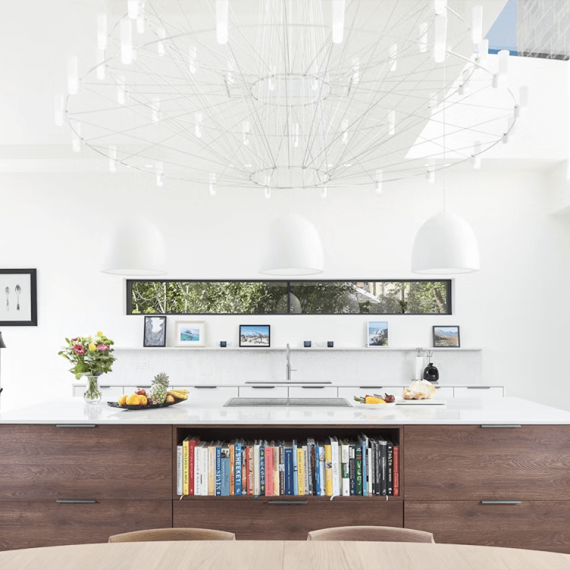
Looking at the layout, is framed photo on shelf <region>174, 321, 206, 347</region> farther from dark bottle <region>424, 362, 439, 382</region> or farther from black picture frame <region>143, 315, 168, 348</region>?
dark bottle <region>424, 362, 439, 382</region>

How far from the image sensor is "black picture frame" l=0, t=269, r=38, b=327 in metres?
5.53

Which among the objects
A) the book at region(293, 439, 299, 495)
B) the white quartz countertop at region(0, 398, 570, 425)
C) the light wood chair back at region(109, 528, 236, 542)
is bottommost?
the book at region(293, 439, 299, 495)

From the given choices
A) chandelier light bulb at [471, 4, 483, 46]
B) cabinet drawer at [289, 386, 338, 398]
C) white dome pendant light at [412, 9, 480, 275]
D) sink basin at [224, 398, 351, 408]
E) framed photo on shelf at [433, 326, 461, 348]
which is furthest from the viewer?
framed photo on shelf at [433, 326, 461, 348]

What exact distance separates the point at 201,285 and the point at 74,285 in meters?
1.23

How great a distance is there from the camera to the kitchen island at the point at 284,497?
8.82 ft

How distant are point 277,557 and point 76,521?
157cm

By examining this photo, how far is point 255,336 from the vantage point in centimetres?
552

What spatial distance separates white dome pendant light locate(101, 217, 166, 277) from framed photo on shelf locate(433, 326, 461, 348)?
3.31m

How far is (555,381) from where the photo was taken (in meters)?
5.47

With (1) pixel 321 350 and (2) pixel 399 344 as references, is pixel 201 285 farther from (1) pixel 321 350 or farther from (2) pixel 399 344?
(2) pixel 399 344

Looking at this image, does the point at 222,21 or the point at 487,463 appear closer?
the point at 222,21

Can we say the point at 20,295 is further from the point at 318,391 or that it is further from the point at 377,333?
the point at 377,333

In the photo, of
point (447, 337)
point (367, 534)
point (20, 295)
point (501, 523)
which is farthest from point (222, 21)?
point (20, 295)

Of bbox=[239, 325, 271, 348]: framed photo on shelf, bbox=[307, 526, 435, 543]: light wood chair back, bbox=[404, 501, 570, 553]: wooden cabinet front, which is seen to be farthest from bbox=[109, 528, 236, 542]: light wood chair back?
bbox=[239, 325, 271, 348]: framed photo on shelf
